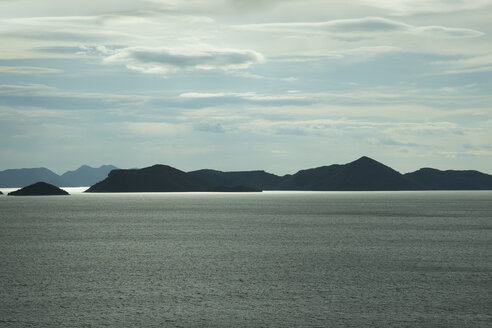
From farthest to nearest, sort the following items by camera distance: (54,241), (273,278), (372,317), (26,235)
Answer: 1. (26,235)
2. (54,241)
3. (273,278)
4. (372,317)

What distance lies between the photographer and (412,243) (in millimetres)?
97875

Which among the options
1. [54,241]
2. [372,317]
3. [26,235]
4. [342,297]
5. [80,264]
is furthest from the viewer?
[26,235]

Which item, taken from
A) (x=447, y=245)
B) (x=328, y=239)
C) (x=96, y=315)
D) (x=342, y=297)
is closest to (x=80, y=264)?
(x=96, y=315)

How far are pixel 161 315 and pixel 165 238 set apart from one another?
6914 cm

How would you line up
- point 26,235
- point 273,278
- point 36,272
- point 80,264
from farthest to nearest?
point 26,235, point 80,264, point 36,272, point 273,278

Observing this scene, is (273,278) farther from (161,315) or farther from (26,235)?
(26,235)

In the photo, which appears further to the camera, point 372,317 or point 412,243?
point 412,243

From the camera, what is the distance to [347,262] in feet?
237

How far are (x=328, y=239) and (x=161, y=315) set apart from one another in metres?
67.5

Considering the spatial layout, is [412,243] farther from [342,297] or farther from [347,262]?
[342,297]

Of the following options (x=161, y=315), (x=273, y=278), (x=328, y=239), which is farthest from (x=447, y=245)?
(x=161, y=315)

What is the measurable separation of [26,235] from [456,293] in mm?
94142

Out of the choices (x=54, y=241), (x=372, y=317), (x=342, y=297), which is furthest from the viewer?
(x=54, y=241)

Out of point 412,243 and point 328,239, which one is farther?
point 328,239
